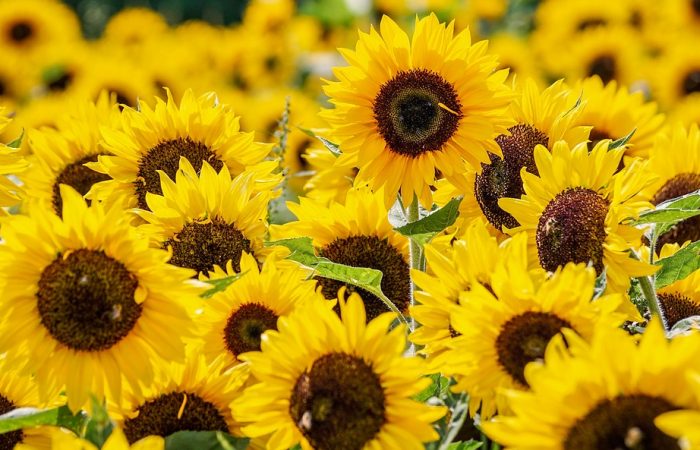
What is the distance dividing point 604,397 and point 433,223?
16.5 inches

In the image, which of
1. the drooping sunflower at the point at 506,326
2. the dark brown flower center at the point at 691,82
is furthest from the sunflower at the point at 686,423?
the dark brown flower center at the point at 691,82

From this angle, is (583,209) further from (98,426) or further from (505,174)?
(98,426)

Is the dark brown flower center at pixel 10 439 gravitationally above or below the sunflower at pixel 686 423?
below

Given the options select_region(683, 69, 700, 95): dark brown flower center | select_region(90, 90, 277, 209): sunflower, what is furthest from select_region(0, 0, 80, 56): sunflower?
select_region(90, 90, 277, 209): sunflower

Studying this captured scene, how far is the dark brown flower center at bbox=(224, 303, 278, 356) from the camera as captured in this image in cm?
139

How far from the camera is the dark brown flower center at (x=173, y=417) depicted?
4.27 feet

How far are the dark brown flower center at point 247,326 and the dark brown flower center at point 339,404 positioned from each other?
21 cm

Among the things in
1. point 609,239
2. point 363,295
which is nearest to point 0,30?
point 363,295

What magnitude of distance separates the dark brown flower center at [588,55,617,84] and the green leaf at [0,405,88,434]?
2996 millimetres

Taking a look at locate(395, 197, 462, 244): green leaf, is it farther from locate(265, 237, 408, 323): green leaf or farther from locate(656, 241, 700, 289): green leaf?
locate(656, 241, 700, 289): green leaf

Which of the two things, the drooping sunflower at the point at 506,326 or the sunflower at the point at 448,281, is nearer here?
the drooping sunflower at the point at 506,326

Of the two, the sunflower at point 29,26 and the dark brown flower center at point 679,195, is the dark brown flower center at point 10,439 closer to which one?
the dark brown flower center at point 679,195

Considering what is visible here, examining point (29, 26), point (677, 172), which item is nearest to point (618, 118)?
point (677, 172)

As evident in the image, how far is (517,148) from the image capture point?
1556mm
